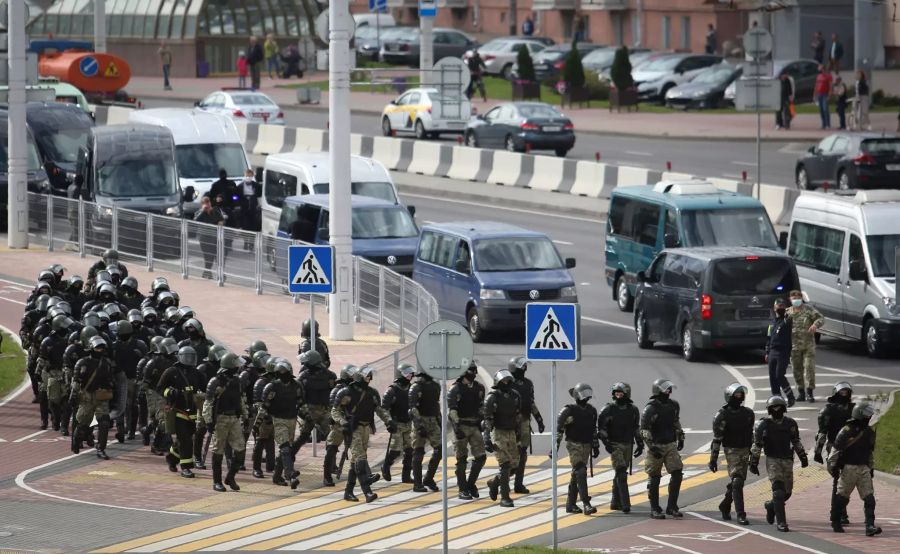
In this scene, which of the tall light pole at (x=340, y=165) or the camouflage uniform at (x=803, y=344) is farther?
the tall light pole at (x=340, y=165)

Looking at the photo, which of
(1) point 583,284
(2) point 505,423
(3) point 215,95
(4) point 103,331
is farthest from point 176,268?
(3) point 215,95

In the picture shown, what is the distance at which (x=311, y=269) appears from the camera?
23641mm

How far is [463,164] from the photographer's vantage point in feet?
166

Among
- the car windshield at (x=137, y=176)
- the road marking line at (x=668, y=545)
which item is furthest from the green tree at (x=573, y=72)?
the road marking line at (x=668, y=545)

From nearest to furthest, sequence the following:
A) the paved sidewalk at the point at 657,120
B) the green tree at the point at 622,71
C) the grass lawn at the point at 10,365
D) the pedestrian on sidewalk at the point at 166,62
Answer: the grass lawn at the point at 10,365 < the paved sidewalk at the point at 657,120 < the green tree at the point at 622,71 < the pedestrian on sidewalk at the point at 166,62

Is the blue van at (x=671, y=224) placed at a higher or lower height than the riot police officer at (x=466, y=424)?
higher

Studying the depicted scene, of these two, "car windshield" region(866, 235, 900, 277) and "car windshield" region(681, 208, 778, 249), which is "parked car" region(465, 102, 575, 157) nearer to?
"car windshield" region(681, 208, 778, 249)

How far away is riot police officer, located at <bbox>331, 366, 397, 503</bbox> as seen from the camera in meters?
20.6

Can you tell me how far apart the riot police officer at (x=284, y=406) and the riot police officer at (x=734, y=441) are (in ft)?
15.2

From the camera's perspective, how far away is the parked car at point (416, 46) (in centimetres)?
8025

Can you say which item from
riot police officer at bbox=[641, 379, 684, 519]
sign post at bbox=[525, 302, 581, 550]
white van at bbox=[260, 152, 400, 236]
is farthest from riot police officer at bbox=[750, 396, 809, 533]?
white van at bbox=[260, 152, 400, 236]

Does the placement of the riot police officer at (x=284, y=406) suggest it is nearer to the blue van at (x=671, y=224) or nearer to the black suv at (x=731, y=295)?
the black suv at (x=731, y=295)

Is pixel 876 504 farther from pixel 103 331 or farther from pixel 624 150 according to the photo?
pixel 624 150

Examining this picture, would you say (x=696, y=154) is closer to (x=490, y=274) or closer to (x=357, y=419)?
(x=490, y=274)
